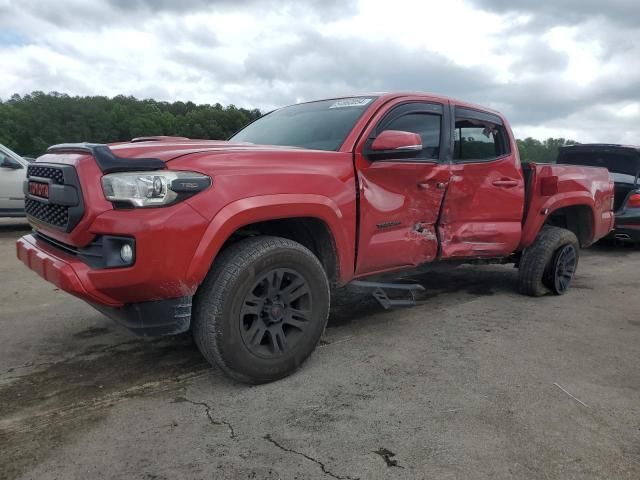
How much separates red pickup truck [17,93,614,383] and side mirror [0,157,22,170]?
261 inches

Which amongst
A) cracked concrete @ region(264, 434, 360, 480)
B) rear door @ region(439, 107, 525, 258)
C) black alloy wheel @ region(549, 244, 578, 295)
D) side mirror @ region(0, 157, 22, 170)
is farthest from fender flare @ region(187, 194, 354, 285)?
side mirror @ region(0, 157, 22, 170)

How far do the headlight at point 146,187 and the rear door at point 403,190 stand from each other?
127 cm

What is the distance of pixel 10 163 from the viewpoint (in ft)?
29.7

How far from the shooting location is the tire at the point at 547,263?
5.01m

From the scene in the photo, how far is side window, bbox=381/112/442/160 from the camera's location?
3.87 m

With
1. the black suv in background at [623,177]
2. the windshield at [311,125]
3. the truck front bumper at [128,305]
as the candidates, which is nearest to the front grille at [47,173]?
the truck front bumper at [128,305]

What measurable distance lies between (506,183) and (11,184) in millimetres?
8341

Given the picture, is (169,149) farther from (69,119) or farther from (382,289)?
(69,119)

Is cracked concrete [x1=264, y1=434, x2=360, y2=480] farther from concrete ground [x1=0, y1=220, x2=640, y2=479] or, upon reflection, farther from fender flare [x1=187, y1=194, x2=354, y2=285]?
fender flare [x1=187, y1=194, x2=354, y2=285]

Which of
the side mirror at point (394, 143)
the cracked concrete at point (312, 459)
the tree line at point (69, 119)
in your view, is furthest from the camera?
the tree line at point (69, 119)

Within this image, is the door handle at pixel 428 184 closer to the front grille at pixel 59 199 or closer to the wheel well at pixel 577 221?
the wheel well at pixel 577 221

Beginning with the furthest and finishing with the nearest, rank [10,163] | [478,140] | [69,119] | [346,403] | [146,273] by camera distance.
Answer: [69,119] < [10,163] < [478,140] < [346,403] < [146,273]

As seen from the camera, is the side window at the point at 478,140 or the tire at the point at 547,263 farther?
the tire at the point at 547,263

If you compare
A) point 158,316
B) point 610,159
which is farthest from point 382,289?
point 610,159
